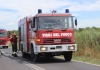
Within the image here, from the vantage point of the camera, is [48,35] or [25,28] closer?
[48,35]

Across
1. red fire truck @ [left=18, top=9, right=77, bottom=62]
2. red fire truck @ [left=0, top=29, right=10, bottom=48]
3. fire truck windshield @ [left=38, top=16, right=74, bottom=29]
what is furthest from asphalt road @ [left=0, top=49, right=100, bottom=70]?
red fire truck @ [left=0, top=29, right=10, bottom=48]

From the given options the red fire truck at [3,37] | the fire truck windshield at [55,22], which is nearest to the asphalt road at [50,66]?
the fire truck windshield at [55,22]

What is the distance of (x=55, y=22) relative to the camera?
594 inches

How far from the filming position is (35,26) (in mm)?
A: 15047

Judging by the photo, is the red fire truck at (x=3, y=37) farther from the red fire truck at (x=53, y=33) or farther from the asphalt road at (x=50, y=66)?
the red fire truck at (x=53, y=33)

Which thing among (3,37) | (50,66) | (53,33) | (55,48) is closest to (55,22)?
(53,33)

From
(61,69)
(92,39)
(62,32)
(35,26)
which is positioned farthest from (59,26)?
(92,39)

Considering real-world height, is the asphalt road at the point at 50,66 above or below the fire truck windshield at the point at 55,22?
below

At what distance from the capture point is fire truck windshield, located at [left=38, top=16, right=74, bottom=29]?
587 inches

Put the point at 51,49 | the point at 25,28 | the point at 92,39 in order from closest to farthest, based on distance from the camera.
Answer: the point at 51,49 → the point at 25,28 → the point at 92,39

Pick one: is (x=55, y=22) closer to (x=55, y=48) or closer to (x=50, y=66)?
(x=55, y=48)

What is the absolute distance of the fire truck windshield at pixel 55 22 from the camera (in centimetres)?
1491

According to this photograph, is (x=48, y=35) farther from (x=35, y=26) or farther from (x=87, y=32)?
(x=87, y=32)

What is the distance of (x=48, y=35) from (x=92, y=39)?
7.41 m
